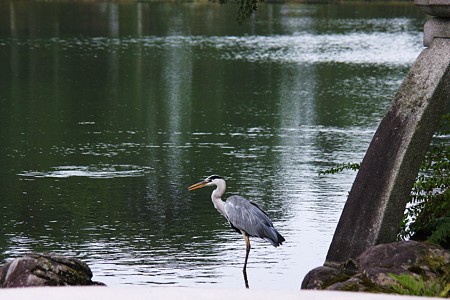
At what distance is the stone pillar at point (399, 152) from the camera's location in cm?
1127

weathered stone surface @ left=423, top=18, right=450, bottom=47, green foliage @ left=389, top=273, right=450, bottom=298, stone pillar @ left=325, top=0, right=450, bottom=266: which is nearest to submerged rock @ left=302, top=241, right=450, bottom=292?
green foliage @ left=389, top=273, right=450, bottom=298

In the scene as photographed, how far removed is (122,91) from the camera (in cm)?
3100

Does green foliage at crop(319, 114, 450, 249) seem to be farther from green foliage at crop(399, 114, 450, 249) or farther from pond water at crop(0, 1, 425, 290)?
pond water at crop(0, 1, 425, 290)

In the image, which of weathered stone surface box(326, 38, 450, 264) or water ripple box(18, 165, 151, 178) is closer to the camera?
weathered stone surface box(326, 38, 450, 264)

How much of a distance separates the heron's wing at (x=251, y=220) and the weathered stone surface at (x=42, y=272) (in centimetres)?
236

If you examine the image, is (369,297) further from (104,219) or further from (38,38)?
(38,38)

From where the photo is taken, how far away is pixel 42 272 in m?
10.1

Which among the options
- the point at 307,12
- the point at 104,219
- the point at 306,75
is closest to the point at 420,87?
the point at 104,219

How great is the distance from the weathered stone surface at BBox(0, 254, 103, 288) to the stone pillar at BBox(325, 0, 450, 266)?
2.57 m

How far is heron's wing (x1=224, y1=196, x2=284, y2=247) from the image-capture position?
483 inches

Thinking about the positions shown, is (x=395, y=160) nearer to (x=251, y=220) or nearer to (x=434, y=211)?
(x=434, y=211)

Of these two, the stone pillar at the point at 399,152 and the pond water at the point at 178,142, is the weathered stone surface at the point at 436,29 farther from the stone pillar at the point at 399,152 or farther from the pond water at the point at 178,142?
the pond water at the point at 178,142

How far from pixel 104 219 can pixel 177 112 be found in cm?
1146

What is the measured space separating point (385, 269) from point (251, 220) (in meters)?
2.77
